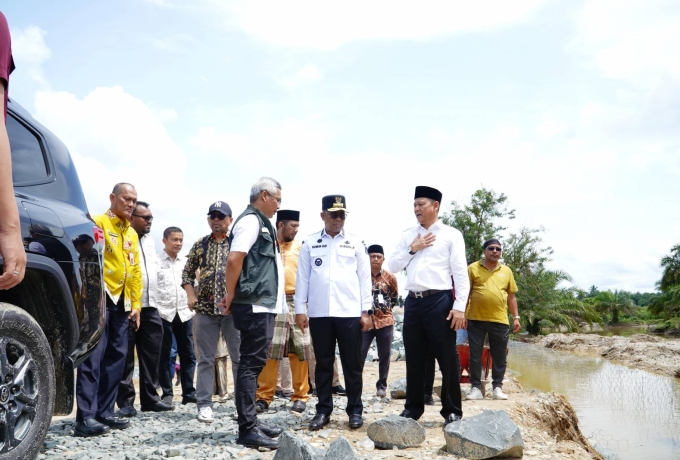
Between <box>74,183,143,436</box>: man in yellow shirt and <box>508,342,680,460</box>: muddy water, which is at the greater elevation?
<box>74,183,143,436</box>: man in yellow shirt

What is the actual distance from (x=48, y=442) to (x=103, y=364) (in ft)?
2.47

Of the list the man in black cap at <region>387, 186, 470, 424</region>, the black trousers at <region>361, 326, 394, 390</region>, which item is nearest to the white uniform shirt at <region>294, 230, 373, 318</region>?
the man in black cap at <region>387, 186, 470, 424</region>

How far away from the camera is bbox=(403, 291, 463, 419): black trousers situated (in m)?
5.37

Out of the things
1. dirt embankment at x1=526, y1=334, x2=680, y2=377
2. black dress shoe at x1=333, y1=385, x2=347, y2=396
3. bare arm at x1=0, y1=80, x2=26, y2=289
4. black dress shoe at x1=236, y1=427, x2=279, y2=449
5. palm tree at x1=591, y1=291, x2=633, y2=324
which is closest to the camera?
bare arm at x1=0, y1=80, x2=26, y2=289

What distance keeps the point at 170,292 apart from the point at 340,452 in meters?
3.71

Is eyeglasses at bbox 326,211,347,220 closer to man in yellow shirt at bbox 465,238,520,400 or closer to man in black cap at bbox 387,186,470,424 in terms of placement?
man in black cap at bbox 387,186,470,424

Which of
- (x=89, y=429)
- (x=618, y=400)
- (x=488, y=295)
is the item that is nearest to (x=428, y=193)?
(x=488, y=295)

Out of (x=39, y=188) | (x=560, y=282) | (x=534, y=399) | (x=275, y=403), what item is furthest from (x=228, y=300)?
(x=560, y=282)

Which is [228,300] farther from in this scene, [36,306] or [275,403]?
[275,403]

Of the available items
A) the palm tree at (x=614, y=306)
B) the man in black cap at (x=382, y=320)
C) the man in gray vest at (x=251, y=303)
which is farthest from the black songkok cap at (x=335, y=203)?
the palm tree at (x=614, y=306)

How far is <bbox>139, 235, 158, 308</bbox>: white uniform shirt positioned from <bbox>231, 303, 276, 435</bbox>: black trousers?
1966mm

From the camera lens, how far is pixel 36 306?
10.6 feet

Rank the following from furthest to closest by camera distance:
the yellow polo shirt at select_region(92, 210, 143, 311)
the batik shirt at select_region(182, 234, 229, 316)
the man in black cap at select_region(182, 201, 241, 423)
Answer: the batik shirt at select_region(182, 234, 229, 316) → the man in black cap at select_region(182, 201, 241, 423) → the yellow polo shirt at select_region(92, 210, 143, 311)

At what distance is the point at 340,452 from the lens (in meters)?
3.76
